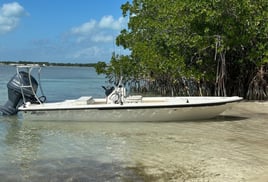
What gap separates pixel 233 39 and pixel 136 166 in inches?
348

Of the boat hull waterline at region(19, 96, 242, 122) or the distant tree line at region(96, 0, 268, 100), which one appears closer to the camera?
the boat hull waterline at region(19, 96, 242, 122)

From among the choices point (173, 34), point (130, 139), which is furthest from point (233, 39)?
point (130, 139)

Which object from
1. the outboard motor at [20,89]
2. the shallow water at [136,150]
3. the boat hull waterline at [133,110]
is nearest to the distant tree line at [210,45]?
the shallow water at [136,150]

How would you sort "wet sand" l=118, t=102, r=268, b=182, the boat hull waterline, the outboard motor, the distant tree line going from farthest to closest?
the distant tree line
the outboard motor
the boat hull waterline
"wet sand" l=118, t=102, r=268, b=182

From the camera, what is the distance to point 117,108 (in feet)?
35.0

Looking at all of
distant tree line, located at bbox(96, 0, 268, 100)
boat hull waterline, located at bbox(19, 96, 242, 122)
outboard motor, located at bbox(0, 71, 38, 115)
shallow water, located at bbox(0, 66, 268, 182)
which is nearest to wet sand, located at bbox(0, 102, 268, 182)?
shallow water, located at bbox(0, 66, 268, 182)

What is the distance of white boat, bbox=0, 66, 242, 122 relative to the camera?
1066 centimetres

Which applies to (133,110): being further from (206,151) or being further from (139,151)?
(206,151)

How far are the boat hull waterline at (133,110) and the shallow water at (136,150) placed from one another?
161 millimetres

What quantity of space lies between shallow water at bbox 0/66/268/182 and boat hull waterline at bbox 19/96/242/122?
16cm

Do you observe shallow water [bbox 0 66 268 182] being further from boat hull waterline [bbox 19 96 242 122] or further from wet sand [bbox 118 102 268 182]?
boat hull waterline [bbox 19 96 242 122]

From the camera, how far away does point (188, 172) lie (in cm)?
636

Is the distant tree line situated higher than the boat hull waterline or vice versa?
the distant tree line

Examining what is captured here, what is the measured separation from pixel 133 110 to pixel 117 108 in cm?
39
